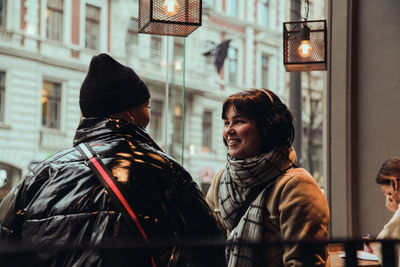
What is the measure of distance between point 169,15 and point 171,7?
1.7 inches

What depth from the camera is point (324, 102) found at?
4727mm

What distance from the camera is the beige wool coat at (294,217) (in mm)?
1707

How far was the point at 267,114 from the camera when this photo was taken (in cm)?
193

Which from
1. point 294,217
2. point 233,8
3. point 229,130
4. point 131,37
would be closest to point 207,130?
point 131,37

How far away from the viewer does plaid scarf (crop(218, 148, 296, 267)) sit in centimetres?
182

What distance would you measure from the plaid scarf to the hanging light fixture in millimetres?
2190

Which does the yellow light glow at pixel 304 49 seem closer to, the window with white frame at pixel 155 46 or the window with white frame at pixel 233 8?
the window with white frame at pixel 233 8

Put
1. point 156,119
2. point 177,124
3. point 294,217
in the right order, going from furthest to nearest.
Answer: point 156,119
point 177,124
point 294,217

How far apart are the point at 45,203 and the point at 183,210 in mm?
338

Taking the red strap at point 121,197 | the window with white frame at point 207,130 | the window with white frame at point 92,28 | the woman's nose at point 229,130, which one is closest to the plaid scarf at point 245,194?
the woman's nose at point 229,130

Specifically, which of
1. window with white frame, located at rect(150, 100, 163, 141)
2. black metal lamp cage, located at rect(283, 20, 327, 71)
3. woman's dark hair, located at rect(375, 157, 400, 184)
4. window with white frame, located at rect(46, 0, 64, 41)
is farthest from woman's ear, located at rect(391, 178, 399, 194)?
window with white frame, located at rect(46, 0, 64, 41)

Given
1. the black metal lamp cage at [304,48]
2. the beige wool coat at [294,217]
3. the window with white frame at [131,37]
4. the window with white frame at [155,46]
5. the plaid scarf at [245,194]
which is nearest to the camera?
the beige wool coat at [294,217]

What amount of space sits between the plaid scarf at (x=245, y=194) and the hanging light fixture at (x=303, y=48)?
7.19 feet

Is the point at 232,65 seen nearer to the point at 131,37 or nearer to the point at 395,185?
the point at 131,37
